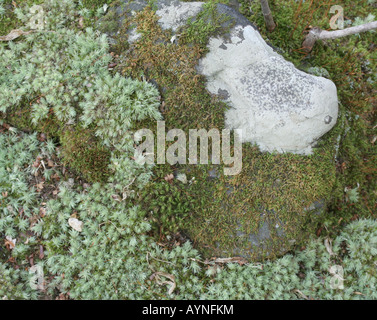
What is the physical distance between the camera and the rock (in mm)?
4367

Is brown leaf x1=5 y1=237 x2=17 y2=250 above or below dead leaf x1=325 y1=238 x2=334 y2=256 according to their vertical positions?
above

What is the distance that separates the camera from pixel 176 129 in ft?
15.1

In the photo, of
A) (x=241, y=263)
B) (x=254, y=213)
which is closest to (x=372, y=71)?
(x=254, y=213)

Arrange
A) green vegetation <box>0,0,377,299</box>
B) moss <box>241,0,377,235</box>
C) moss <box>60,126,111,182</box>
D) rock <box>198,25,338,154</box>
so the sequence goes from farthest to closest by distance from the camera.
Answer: moss <box>241,0,377,235</box>
moss <box>60,126,111,182</box>
green vegetation <box>0,0,377,299</box>
rock <box>198,25,338,154</box>

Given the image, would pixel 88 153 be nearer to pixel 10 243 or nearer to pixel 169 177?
Result: pixel 169 177

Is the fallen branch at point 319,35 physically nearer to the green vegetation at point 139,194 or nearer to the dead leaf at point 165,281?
the green vegetation at point 139,194

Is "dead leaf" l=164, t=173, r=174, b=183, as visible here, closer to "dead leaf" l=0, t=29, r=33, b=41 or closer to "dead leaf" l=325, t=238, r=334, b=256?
"dead leaf" l=325, t=238, r=334, b=256

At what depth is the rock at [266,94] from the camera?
4.37 meters

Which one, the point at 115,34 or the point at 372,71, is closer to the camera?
the point at 115,34

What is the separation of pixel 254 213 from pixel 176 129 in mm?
1759

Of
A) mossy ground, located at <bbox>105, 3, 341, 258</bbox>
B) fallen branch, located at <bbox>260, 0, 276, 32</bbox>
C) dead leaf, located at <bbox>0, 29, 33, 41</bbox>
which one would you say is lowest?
mossy ground, located at <bbox>105, 3, 341, 258</bbox>

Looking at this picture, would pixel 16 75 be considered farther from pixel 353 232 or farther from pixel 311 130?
pixel 353 232

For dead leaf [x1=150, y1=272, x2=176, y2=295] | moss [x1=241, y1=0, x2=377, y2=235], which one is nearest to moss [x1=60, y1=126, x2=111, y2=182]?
dead leaf [x1=150, y1=272, x2=176, y2=295]

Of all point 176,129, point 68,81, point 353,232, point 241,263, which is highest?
point 68,81
